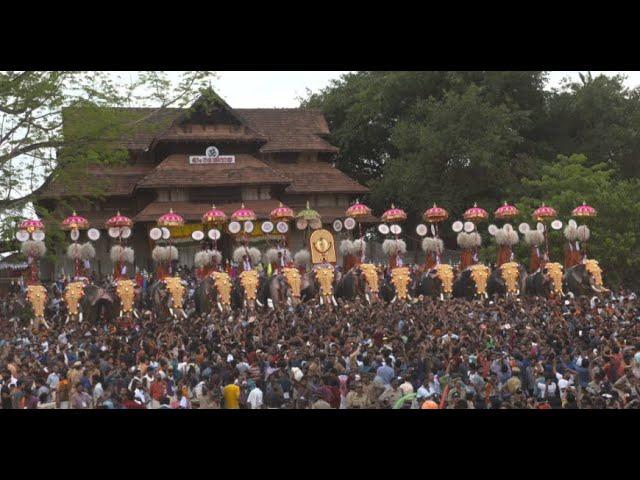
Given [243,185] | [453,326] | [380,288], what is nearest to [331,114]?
[243,185]

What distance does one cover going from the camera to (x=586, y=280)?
22812 millimetres

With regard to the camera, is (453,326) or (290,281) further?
(290,281)

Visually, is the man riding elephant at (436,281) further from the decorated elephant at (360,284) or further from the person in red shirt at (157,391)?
the person in red shirt at (157,391)

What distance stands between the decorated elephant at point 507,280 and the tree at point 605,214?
5.81 metres

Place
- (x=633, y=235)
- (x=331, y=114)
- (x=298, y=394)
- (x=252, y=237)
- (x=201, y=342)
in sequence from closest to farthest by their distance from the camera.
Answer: (x=298, y=394) → (x=201, y=342) → (x=633, y=235) → (x=252, y=237) → (x=331, y=114)

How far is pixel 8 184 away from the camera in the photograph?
55.1ft

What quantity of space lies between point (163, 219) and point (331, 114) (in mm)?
20294

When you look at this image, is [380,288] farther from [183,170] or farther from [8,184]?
[183,170]

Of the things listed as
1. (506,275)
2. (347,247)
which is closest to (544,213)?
(506,275)

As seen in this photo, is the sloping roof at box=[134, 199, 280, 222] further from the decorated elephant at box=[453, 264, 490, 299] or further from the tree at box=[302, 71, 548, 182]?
the decorated elephant at box=[453, 264, 490, 299]

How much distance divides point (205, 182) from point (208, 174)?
2.16 feet

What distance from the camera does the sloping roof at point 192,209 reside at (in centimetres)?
3419

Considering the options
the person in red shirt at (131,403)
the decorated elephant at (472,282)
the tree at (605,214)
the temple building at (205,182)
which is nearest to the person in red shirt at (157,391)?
the person in red shirt at (131,403)

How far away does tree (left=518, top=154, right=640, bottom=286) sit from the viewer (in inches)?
1101
